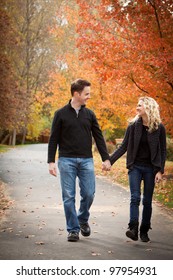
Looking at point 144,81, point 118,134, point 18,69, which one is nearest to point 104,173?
point 144,81

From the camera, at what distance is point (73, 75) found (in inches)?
1249

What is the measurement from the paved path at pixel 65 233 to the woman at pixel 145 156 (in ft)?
1.58

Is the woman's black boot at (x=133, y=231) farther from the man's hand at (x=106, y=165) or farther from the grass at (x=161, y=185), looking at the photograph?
the grass at (x=161, y=185)

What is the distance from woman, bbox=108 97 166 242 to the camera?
281 inches

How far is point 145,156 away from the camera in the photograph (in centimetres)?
717

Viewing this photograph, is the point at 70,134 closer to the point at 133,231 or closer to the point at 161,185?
the point at 133,231

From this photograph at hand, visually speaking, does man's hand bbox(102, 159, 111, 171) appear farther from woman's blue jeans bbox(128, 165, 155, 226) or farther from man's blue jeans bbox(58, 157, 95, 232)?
woman's blue jeans bbox(128, 165, 155, 226)

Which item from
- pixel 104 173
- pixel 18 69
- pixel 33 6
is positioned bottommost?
pixel 104 173

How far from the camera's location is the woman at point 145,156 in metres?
7.14

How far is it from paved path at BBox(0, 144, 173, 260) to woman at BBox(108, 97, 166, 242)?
482mm

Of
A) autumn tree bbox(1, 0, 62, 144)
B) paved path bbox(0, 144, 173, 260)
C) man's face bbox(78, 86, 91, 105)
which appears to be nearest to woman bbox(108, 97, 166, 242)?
paved path bbox(0, 144, 173, 260)

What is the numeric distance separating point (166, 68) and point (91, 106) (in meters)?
15.8

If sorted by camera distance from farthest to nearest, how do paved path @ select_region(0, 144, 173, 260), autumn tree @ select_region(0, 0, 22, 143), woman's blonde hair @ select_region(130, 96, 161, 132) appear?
autumn tree @ select_region(0, 0, 22, 143)
woman's blonde hair @ select_region(130, 96, 161, 132)
paved path @ select_region(0, 144, 173, 260)
